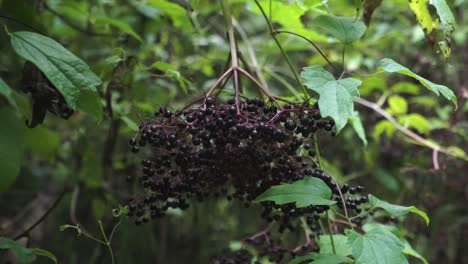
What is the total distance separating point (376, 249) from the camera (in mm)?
922

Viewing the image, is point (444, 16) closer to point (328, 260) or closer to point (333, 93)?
point (333, 93)

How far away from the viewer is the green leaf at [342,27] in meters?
1.14

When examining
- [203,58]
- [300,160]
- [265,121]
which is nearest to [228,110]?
[265,121]

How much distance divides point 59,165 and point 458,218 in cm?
181

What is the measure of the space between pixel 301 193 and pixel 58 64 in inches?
20.4

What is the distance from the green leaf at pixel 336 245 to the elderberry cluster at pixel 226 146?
0.85 feet

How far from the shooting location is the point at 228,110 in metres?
0.97

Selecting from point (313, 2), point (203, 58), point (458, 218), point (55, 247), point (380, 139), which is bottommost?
point (55, 247)

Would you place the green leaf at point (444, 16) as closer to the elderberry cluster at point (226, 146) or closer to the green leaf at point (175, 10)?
the elderberry cluster at point (226, 146)

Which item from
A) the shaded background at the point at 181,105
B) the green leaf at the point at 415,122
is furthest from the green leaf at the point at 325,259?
the green leaf at the point at 415,122

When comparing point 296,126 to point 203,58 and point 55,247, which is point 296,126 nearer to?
point 203,58

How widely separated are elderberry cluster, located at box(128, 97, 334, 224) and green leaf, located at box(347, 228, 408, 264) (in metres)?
0.17

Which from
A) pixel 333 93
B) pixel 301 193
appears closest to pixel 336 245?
pixel 301 193

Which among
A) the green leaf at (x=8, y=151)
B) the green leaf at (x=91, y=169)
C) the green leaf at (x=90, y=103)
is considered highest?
the green leaf at (x=90, y=103)
